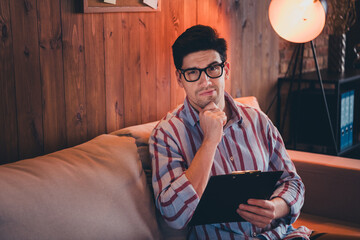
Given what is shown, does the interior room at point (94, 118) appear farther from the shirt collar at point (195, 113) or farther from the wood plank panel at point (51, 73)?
the shirt collar at point (195, 113)

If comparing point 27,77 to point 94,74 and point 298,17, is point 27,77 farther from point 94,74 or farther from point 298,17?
point 298,17

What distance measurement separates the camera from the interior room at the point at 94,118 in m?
1.16

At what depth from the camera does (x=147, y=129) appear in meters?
1.72

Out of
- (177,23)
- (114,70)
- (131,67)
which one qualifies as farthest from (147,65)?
(177,23)

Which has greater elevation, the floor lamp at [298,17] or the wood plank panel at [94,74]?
the floor lamp at [298,17]

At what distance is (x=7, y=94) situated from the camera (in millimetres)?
1397

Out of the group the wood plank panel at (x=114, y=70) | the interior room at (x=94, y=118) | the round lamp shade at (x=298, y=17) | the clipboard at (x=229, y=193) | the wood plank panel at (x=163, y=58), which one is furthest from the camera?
the round lamp shade at (x=298, y=17)

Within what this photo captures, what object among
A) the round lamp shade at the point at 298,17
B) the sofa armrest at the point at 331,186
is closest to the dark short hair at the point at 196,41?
the sofa armrest at the point at 331,186

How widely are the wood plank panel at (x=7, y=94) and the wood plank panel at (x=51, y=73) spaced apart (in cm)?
12

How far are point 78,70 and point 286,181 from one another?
92 centimetres

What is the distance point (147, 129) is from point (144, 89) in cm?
33

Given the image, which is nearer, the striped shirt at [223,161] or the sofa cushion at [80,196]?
the sofa cushion at [80,196]

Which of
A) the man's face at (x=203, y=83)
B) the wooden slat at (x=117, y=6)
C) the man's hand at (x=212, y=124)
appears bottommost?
the man's hand at (x=212, y=124)

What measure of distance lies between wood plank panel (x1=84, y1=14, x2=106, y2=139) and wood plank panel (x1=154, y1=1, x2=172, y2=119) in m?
0.38
